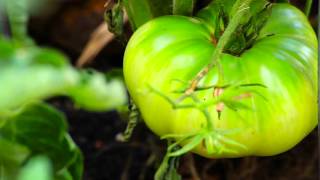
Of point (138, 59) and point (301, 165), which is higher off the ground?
point (138, 59)

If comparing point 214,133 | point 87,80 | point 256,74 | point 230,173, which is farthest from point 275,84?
point 230,173

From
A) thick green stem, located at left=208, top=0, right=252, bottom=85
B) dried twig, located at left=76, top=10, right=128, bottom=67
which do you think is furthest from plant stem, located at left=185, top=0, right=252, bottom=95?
dried twig, located at left=76, top=10, right=128, bottom=67

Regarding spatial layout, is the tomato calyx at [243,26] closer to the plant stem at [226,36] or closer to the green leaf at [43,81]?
the plant stem at [226,36]

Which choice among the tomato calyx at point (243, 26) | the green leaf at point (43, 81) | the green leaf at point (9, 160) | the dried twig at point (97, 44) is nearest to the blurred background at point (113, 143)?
the dried twig at point (97, 44)

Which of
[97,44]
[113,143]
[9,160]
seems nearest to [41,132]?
[9,160]

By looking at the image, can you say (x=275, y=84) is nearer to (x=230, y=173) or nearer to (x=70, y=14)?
(x=230, y=173)

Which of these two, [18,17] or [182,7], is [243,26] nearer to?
[182,7]
